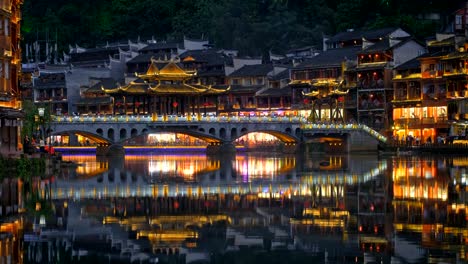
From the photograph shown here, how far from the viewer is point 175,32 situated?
192500 millimetres

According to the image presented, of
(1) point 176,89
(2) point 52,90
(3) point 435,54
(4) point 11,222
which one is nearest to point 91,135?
(1) point 176,89

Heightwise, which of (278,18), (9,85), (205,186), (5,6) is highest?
(278,18)

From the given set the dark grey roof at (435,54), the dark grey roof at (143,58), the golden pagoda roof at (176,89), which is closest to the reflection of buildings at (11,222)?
the golden pagoda roof at (176,89)

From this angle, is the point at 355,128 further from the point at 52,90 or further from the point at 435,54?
the point at 52,90

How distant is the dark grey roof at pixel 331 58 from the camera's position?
142250 mm

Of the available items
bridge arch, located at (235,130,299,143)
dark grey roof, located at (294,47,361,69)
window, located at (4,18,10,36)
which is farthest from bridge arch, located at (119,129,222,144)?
window, located at (4,18,10,36)

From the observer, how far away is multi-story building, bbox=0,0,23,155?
70.2 meters

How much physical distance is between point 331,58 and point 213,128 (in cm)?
2841

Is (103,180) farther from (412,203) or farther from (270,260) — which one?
(270,260)

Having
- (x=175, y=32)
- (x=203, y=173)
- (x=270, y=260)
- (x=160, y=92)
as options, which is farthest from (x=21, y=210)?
(x=175, y=32)

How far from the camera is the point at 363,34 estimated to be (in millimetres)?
145500

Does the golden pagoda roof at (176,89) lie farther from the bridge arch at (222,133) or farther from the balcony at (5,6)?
the balcony at (5,6)

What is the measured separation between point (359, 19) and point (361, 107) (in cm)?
3128

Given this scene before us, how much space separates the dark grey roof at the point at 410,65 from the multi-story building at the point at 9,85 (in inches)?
2411
